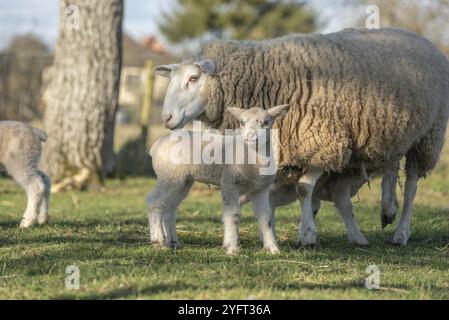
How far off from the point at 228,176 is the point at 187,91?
3.75 feet

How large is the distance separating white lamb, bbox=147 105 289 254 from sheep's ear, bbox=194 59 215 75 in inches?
31.4

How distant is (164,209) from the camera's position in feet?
20.9

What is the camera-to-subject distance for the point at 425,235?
828 cm

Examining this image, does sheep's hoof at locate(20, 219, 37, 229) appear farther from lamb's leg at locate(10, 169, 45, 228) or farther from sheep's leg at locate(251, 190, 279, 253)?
sheep's leg at locate(251, 190, 279, 253)

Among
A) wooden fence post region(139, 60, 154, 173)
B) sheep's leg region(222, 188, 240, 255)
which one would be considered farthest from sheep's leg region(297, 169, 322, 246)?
wooden fence post region(139, 60, 154, 173)

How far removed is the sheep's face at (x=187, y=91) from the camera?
22.4ft

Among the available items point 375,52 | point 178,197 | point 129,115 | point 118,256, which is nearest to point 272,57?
point 375,52

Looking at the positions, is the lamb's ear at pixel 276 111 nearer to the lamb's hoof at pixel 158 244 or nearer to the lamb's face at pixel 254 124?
the lamb's face at pixel 254 124

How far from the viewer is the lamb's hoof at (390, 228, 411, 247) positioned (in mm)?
7566

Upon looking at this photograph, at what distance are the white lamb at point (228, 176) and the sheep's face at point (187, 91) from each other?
51cm

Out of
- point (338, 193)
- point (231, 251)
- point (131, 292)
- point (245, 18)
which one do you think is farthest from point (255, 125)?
point (245, 18)

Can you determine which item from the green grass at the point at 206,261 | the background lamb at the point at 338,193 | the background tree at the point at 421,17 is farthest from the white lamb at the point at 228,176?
the background tree at the point at 421,17

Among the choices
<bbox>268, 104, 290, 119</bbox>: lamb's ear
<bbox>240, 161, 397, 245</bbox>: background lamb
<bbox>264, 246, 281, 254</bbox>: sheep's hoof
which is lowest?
<bbox>264, 246, 281, 254</bbox>: sheep's hoof

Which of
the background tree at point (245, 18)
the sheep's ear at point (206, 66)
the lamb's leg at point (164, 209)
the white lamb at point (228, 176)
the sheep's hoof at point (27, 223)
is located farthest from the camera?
the background tree at point (245, 18)
